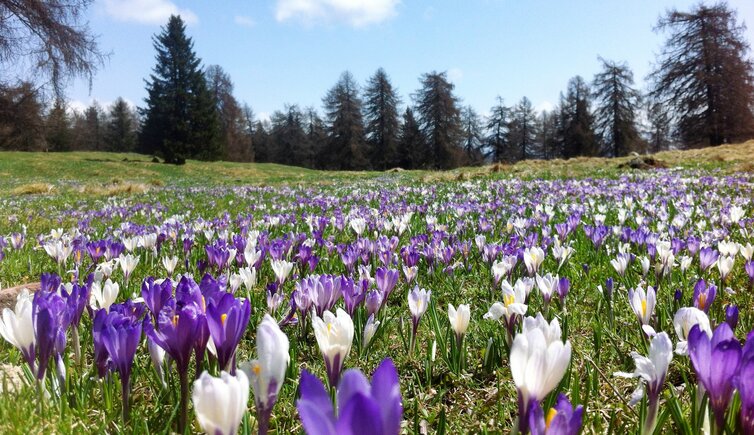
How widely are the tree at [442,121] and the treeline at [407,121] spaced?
14 centimetres

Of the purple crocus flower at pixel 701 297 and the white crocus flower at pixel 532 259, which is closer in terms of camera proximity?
the purple crocus flower at pixel 701 297

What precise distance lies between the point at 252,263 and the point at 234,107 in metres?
73.8

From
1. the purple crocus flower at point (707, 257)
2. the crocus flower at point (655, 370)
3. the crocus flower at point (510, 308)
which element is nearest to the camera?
the crocus flower at point (655, 370)

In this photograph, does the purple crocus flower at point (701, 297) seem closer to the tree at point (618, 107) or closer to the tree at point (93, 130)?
the tree at point (618, 107)

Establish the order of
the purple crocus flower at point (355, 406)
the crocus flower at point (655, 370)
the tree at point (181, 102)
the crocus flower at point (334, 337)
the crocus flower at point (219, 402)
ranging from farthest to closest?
1. the tree at point (181, 102)
2. the crocus flower at point (334, 337)
3. the crocus flower at point (655, 370)
4. the crocus flower at point (219, 402)
5. the purple crocus flower at point (355, 406)

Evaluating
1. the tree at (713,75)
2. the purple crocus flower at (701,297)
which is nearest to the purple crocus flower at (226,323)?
the purple crocus flower at (701,297)

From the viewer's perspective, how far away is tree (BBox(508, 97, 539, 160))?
79.2 meters

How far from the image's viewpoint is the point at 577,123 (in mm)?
67000

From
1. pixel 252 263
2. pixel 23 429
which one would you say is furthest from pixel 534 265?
pixel 23 429

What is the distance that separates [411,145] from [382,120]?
226 inches

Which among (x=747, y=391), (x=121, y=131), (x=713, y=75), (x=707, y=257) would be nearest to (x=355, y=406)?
(x=747, y=391)

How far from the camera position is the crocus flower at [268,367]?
0.98m

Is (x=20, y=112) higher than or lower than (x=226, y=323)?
higher

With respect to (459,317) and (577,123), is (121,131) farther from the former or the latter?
(459,317)
